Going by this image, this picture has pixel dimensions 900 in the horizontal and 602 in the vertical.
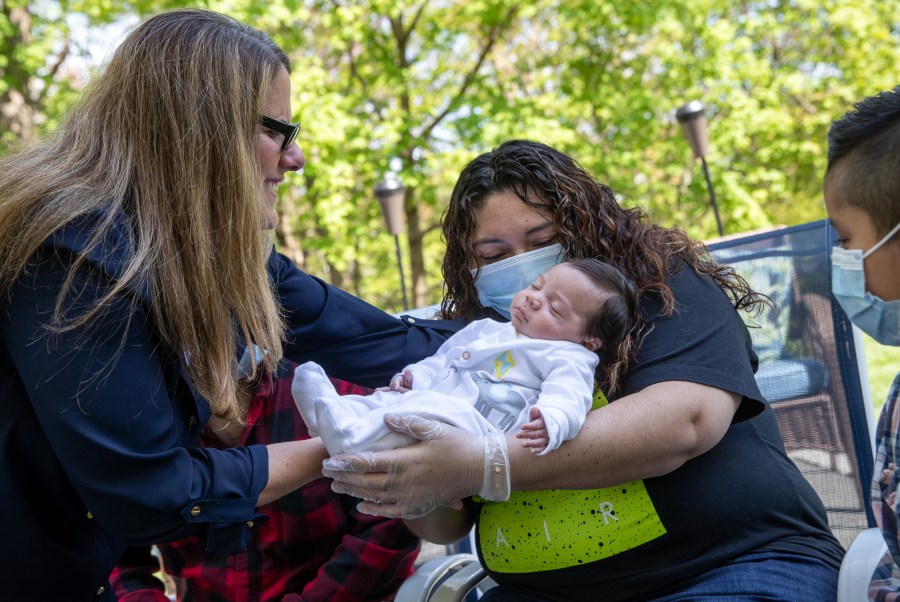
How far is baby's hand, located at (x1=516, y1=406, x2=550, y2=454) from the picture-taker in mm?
1784

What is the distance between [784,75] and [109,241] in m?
14.8

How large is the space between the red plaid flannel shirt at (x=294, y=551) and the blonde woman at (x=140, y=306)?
0.43 metres

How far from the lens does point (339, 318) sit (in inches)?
99.8

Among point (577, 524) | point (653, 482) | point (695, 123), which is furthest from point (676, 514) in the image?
point (695, 123)

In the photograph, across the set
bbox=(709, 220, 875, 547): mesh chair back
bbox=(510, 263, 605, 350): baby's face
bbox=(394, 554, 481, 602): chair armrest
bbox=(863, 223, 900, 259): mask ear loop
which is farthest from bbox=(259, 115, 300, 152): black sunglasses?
bbox=(709, 220, 875, 547): mesh chair back

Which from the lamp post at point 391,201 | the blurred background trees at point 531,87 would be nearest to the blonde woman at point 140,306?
the lamp post at point 391,201

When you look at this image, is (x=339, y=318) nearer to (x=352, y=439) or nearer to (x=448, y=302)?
(x=448, y=302)

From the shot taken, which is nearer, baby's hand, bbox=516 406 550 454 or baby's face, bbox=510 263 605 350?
baby's hand, bbox=516 406 550 454

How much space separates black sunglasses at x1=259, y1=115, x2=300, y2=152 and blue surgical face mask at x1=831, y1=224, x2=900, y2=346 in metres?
1.27

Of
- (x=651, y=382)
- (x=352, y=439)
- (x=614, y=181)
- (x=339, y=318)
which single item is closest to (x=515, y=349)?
(x=651, y=382)

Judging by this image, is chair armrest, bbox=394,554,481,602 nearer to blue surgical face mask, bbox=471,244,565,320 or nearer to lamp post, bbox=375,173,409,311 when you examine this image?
blue surgical face mask, bbox=471,244,565,320

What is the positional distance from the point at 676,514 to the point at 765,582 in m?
0.23

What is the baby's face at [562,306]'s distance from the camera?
6.80 feet

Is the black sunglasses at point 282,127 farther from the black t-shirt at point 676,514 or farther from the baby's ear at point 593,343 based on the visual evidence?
the black t-shirt at point 676,514
